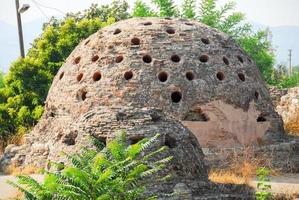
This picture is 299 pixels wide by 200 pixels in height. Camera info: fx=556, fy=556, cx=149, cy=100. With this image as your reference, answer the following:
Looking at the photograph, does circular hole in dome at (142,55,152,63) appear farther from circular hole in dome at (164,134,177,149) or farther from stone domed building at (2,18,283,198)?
circular hole in dome at (164,134,177,149)

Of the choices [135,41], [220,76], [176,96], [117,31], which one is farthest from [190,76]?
[117,31]

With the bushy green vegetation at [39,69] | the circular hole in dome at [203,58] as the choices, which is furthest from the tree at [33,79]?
the circular hole in dome at [203,58]

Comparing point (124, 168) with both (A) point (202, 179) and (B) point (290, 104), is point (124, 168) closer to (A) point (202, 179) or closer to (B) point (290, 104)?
(A) point (202, 179)

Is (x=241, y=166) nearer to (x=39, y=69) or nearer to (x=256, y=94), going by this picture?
(x=256, y=94)

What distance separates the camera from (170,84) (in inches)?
520

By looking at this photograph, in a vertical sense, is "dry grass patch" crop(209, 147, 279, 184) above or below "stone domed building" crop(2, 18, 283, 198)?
below

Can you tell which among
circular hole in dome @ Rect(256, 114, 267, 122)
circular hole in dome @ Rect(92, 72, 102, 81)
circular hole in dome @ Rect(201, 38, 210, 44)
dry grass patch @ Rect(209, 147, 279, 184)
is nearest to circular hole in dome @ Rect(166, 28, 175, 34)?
circular hole in dome @ Rect(201, 38, 210, 44)

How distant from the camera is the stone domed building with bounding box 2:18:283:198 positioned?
1316 cm

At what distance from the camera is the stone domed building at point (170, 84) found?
43.2 feet

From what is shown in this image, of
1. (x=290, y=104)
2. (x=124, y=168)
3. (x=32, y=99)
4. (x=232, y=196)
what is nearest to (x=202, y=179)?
(x=232, y=196)

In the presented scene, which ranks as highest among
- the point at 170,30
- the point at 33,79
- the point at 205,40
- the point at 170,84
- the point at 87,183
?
the point at 33,79

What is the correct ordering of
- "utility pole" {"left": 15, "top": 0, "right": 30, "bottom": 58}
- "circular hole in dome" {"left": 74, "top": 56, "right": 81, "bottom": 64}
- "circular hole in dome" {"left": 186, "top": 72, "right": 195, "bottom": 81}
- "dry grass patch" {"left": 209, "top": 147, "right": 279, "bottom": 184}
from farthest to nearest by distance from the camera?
"utility pole" {"left": 15, "top": 0, "right": 30, "bottom": 58} → "circular hole in dome" {"left": 74, "top": 56, "right": 81, "bottom": 64} → "circular hole in dome" {"left": 186, "top": 72, "right": 195, "bottom": 81} → "dry grass patch" {"left": 209, "top": 147, "right": 279, "bottom": 184}

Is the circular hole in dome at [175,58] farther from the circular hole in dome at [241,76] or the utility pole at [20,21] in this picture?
the utility pole at [20,21]

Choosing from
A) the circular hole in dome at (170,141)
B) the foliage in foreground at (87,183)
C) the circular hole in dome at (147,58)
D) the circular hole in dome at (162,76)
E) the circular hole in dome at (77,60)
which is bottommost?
the foliage in foreground at (87,183)
